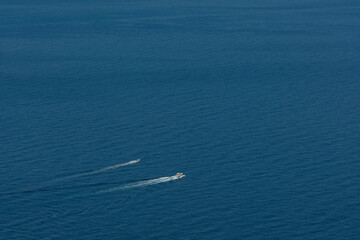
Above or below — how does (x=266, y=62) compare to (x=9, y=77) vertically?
below

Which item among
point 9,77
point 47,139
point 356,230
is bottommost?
point 356,230

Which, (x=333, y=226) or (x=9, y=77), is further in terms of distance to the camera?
(x=9, y=77)

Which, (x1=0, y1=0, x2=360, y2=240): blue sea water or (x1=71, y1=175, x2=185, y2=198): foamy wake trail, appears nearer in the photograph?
(x1=0, y1=0, x2=360, y2=240): blue sea water

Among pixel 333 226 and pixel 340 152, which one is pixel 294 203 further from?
pixel 340 152

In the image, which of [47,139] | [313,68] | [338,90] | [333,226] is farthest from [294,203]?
[313,68]

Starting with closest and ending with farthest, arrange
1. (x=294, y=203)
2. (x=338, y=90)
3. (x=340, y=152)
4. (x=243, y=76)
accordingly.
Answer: (x=294, y=203)
(x=340, y=152)
(x=338, y=90)
(x=243, y=76)

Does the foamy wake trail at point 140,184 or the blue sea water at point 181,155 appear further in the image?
the foamy wake trail at point 140,184

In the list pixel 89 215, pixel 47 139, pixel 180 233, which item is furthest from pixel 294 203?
pixel 47 139

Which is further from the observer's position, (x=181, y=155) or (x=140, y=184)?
(x=181, y=155)

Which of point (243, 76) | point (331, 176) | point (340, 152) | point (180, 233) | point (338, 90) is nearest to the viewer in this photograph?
point (180, 233)

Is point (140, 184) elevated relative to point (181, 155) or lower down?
lower down
